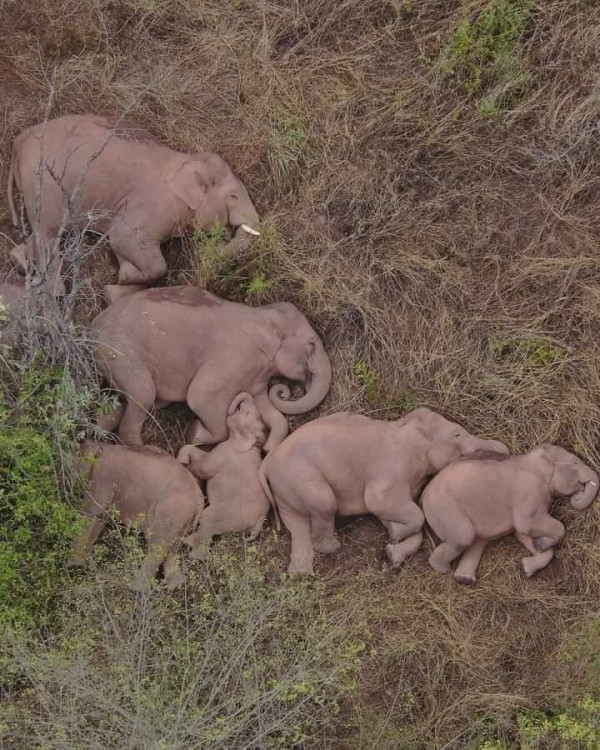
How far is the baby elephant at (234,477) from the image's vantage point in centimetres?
483

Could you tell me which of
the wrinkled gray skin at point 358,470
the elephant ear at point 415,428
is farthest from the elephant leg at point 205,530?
the elephant ear at point 415,428

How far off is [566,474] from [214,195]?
2.64 meters

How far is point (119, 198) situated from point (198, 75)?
1011 mm

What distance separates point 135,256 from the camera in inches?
197

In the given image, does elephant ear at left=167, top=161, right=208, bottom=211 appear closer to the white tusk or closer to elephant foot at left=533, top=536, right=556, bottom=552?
the white tusk

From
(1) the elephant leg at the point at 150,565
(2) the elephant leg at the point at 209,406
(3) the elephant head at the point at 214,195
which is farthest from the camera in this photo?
(3) the elephant head at the point at 214,195

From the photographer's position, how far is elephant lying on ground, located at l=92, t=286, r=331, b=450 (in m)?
4.78

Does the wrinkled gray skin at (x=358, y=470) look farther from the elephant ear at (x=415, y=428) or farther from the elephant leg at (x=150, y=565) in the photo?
the elephant leg at (x=150, y=565)

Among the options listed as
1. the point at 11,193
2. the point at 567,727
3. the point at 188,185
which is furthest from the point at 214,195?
the point at 567,727

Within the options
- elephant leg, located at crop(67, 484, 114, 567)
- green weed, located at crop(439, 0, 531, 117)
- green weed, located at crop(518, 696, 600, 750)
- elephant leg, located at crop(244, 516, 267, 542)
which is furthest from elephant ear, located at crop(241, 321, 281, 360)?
green weed, located at crop(518, 696, 600, 750)

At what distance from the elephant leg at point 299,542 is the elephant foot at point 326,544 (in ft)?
0.12

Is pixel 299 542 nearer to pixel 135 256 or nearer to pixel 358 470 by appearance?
pixel 358 470

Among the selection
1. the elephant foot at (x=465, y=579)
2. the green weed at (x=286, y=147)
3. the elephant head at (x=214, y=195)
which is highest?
the green weed at (x=286, y=147)

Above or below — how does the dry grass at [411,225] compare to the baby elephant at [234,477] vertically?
above
